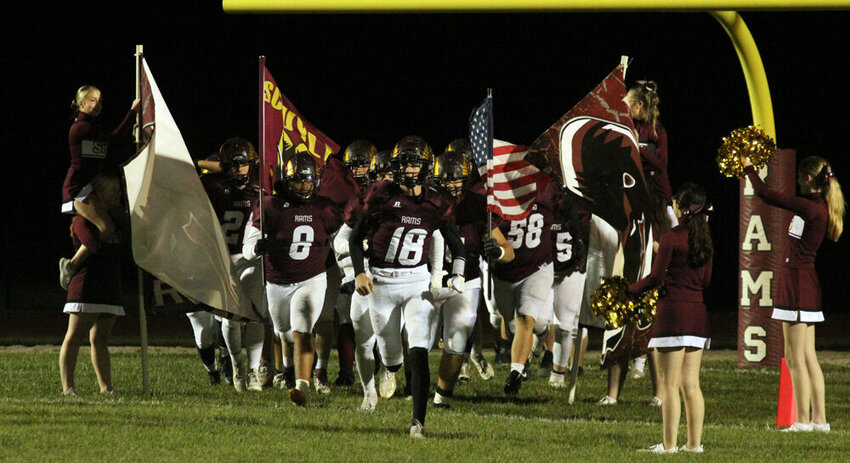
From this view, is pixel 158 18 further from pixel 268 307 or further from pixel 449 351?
pixel 449 351

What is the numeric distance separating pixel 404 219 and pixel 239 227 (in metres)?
2.93

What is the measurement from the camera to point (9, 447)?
7.96m

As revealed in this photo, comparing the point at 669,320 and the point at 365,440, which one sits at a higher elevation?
the point at 669,320

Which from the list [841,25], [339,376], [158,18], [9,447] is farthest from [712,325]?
[9,447]

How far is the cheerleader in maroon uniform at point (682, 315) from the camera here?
7926 mm

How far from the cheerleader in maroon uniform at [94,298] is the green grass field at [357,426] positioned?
0.29m

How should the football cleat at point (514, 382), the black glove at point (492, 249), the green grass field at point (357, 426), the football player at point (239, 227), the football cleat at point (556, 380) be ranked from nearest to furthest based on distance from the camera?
1. the green grass field at point (357, 426)
2. the black glove at point (492, 249)
3. the football cleat at point (514, 382)
4. the football player at point (239, 227)
5. the football cleat at point (556, 380)

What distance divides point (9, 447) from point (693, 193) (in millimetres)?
4488

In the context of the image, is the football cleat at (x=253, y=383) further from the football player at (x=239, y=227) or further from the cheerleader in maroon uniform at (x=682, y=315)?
the cheerleader in maroon uniform at (x=682, y=315)

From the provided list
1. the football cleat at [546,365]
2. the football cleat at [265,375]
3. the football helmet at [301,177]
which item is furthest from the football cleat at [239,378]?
the football cleat at [546,365]

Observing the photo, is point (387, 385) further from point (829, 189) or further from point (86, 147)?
point (829, 189)

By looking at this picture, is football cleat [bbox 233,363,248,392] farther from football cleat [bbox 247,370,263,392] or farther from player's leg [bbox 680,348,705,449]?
player's leg [bbox 680,348,705,449]

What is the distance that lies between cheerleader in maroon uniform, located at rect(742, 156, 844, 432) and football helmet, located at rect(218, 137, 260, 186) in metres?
4.87

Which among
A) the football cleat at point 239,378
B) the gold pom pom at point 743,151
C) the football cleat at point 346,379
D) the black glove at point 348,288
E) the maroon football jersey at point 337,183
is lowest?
the football cleat at point 346,379
